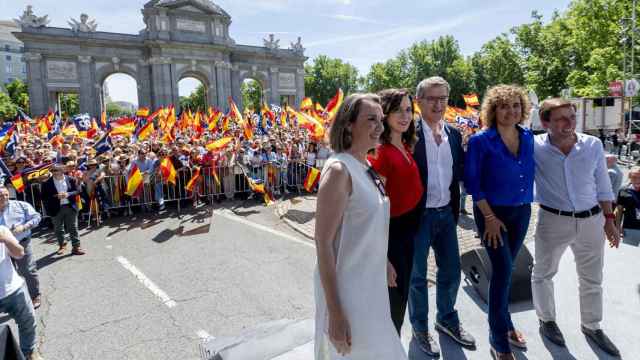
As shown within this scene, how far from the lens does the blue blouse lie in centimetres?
311

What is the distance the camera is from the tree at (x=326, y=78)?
83.6 m

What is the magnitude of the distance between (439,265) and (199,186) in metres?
9.01

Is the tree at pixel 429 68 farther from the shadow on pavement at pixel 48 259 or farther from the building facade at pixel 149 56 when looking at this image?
the shadow on pavement at pixel 48 259

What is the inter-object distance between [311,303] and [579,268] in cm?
277

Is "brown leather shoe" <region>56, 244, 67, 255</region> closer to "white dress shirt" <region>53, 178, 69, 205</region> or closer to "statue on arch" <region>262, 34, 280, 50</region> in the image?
"white dress shirt" <region>53, 178, 69, 205</region>

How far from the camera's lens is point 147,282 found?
5.75 meters

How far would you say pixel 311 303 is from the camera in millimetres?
4859

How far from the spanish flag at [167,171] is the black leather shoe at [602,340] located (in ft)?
30.2

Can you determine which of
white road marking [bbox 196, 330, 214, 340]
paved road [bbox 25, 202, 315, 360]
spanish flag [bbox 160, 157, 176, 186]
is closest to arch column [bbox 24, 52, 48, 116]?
spanish flag [bbox 160, 157, 176, 186]

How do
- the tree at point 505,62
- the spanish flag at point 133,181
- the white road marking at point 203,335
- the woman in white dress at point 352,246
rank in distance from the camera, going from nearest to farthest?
the woman in white dress at point 352,246, the white road marking at point 203,335, the spanish flag at point 133,181, the tree at point 505,62

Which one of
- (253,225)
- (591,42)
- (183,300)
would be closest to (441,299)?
(183,300)

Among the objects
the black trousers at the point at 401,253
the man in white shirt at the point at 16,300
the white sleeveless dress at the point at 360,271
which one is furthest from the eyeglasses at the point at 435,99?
the man in white shirt at the point at 16,300

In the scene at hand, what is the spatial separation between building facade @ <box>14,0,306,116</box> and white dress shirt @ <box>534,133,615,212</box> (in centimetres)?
3947

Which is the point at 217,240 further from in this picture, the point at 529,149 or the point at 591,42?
the point at 591,42
